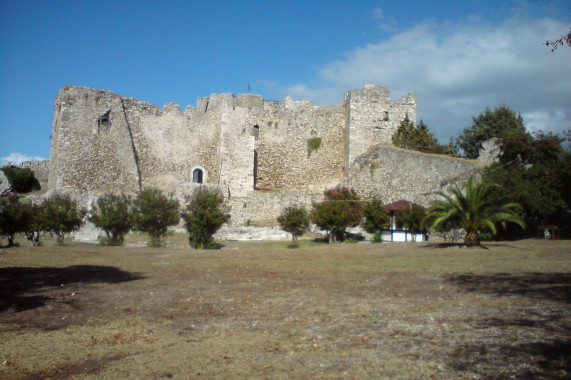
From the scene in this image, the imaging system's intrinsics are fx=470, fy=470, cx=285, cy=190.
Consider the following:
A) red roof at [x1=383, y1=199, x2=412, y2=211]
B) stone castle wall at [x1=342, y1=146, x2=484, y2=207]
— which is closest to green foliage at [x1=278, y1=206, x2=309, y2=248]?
red roof at [x1=383, y1=199, x2=412, y2=211]

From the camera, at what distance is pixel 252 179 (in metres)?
31.6

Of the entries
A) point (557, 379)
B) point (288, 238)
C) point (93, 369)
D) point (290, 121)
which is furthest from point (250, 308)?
point (290, 121)

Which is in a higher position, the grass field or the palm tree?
the palm tree

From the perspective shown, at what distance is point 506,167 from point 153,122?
22.6 metres

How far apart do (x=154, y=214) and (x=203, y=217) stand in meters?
1.87

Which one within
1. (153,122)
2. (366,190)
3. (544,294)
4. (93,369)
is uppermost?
(153,122)

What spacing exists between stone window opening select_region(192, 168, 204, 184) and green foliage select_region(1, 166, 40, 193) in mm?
13601

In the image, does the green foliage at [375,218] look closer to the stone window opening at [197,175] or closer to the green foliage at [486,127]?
the stone window opening at [197,175]

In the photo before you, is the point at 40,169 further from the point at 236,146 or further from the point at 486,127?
the point at 486,127

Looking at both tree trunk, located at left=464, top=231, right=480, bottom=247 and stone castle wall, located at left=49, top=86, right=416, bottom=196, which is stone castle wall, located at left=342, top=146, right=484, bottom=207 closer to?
stone castle wall, located at left=49, top=86, right=416, bottom=196

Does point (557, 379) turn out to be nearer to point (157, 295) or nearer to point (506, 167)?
point (157, 295)

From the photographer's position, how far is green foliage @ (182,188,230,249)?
18.5 metres

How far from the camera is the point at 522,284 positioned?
7.61m

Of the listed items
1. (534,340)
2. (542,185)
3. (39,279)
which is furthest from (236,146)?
(534,340)
